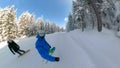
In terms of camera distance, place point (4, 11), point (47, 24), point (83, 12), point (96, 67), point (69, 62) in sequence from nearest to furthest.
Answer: point (96, 67), point (69, 62), point (83, 12), point (4, 11), point (47, 24)

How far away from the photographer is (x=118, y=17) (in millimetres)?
18422

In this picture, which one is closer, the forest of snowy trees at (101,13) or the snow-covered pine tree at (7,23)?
the forest of snowy trees at (101,13)

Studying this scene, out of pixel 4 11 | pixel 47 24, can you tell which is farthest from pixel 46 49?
pixel 47 24

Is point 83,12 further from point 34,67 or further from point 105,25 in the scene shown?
point 34,67

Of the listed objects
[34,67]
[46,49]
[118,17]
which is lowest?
[34,67]

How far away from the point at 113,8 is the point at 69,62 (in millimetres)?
12668

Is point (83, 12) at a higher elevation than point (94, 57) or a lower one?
higher

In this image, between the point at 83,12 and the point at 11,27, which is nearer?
the point at 83,12

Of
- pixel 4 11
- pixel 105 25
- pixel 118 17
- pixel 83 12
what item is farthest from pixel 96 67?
pixel 4 11

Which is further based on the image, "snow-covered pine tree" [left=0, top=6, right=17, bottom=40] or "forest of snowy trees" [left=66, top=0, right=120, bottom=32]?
"snow-covered pine tree" [left=0, top=6, right=17, bottom=40]

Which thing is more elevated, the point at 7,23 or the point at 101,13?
the point at 101,13

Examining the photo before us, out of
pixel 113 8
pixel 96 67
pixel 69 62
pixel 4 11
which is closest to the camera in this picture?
pixel 96 67

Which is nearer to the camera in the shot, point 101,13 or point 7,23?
point 101,13

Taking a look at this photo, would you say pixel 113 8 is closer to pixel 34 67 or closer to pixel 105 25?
pixel 105 25
